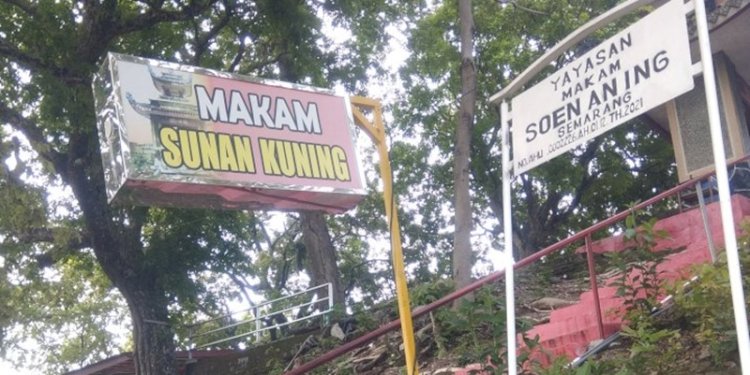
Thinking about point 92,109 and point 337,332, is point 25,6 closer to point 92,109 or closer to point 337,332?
point 92,109

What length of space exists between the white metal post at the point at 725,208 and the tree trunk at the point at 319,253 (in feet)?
42.9

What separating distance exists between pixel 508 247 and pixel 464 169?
21.2ft

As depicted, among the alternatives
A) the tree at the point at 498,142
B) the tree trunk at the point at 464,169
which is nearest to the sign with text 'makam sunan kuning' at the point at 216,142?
the tree trunk at the point at 464,169

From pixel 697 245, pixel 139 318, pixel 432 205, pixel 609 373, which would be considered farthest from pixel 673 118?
pixel 432 205

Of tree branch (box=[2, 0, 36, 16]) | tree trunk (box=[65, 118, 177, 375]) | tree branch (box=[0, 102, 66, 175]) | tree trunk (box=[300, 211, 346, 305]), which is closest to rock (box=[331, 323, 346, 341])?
tree trunk (box=[65, 118, 177, 375])

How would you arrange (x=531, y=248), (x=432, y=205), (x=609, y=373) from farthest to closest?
1. (x=432, y=205)
2. (x=531, y=248)
3. (x=609, y=373)

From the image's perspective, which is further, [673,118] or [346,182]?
[673,118]

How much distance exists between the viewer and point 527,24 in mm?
20656

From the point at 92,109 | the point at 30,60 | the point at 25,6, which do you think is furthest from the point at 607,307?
the point at 25,6

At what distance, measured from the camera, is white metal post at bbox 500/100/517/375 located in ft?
18.5

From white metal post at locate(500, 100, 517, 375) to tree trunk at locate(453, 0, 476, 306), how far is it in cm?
544

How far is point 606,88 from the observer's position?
18.1ft

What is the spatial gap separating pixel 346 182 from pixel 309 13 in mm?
8874

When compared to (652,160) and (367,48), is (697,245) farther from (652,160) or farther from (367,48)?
(652,160)
